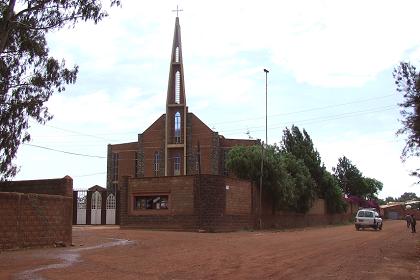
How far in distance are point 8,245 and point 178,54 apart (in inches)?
2667

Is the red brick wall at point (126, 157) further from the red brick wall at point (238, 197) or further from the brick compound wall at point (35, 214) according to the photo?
the brick compound wall at point (35, 214)

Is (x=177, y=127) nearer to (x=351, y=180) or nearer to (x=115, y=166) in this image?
(x=115, y=166)

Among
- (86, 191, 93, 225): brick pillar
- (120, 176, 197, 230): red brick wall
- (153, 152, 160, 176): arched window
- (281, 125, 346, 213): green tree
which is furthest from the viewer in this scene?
(153, 152, 160, 176): arched window

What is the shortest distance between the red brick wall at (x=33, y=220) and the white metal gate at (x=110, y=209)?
1307 inches

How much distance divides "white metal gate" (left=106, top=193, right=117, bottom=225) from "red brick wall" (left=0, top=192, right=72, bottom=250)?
33.2 meters

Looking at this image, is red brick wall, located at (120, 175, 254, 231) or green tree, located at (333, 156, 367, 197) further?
green tree, located at (333, 156, 367, 197)

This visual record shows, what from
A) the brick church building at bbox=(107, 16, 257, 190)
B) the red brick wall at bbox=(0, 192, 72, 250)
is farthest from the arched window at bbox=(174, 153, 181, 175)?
the red brick wall at bbox=(0, 192, 72, 250)

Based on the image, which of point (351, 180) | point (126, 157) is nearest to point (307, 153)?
point (126, 157)

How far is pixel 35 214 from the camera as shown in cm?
2303

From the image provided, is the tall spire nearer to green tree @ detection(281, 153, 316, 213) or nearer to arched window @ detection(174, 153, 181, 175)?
arched window @ detection(174, 153, 181, 175)

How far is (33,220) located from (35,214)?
10.8 inches

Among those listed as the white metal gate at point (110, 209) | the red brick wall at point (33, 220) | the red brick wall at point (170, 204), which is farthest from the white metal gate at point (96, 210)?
the red brick wall at point (33, 220)

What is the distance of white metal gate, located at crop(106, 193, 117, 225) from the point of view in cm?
5819

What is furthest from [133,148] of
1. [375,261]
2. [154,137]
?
[375,261]
